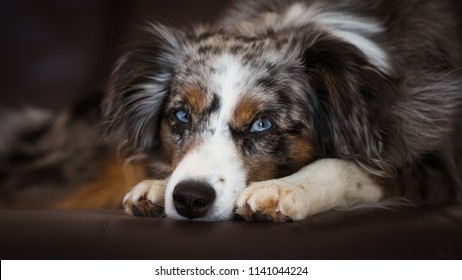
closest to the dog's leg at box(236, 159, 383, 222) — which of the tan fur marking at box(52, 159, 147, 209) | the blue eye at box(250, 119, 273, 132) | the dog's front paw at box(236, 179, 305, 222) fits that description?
the dog's front paw at box(236, 179, 305, 222)

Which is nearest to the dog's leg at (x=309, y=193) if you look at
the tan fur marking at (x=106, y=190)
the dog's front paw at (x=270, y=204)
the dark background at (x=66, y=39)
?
the dog's front paw at (x=270, y=204)

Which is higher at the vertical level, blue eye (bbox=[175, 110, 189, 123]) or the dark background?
the dark background

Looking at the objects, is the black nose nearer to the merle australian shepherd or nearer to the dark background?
the merle australian shepherd

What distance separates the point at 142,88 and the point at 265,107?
1.57 ft

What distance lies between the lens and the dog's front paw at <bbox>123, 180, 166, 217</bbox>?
1.62 metres

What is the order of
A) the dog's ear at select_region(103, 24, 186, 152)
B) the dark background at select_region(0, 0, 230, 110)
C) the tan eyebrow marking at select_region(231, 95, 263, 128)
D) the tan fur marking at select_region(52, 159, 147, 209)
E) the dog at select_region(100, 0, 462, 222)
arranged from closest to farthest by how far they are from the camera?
the dog at select_region(100, 0, 462, 222) < the tan eyebrow marking at select_region(231, 95, 263, 128) < the dog's ear at select_region(103, 24, 186, 152) < the tan fur marking at select_region(52, 159, 147, 209) < the dark background at select_region(0, 0, 230, 110)

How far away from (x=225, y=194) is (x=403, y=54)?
87 cm

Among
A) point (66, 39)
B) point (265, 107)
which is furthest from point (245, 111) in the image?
point (66, 39)

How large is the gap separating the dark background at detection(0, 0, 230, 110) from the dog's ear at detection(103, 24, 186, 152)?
45 cm

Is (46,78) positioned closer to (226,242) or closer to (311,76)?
(311,76)

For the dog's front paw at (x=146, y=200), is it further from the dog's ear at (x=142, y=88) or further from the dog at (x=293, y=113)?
the dog's ear at (x=142, y=88)

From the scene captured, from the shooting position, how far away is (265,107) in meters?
1.74

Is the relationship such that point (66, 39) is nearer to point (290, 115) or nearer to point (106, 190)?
point (106, 190)

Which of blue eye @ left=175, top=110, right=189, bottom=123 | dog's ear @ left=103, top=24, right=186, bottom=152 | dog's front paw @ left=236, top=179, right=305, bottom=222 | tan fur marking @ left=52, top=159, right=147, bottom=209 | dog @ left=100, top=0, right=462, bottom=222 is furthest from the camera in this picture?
tan fur marking @ left=52, top=159, right=147, bottom=209
